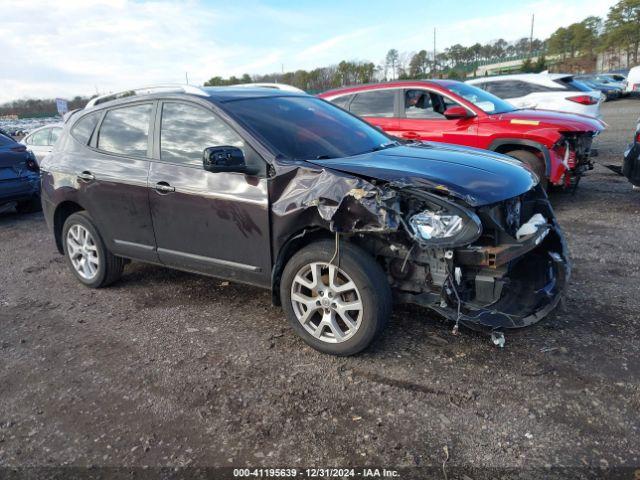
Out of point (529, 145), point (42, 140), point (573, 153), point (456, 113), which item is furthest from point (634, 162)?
point (42, 140)

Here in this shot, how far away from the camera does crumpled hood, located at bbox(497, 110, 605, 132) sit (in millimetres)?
6539

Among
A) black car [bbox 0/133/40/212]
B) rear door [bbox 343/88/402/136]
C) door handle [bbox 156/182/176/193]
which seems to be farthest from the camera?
black car [bbox 0/133/40/212]

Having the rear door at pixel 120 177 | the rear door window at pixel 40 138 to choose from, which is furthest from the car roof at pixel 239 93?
the rear door window at pixel 40 138

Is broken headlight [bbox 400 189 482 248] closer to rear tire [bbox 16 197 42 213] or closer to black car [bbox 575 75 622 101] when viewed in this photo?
rear tire [bbox 16 197 42 213]

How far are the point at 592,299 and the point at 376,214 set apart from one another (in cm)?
223

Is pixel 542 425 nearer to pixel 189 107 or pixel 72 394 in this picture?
pixel 72 394

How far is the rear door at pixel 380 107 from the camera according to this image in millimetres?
7582

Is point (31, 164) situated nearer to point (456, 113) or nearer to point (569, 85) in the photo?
point (456, 113)

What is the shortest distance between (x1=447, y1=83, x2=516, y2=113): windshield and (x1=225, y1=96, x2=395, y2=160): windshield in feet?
10.6

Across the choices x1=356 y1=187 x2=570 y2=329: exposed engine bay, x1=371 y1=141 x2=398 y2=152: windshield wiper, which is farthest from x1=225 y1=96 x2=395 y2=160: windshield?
x1=356 y1=187 x2=570 y2=329: exposed engine bay

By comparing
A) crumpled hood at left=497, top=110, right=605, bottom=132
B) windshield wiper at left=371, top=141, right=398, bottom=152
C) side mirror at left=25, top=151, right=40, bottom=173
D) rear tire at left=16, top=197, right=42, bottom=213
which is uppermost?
windshield wiper at left=371, top=141, right=398, bottom=152

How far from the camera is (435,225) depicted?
2967 mm

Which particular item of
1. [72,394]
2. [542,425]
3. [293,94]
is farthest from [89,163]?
[542,425]

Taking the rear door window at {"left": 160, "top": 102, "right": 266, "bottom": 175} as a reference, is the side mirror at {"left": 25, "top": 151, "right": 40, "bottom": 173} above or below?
below
